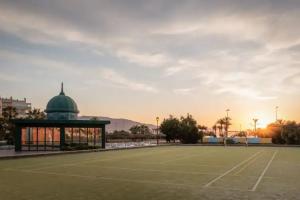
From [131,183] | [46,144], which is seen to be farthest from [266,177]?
[46,144]

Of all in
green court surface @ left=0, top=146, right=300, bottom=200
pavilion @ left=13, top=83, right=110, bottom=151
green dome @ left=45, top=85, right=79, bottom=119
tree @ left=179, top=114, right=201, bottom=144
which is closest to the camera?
green court surface @ left=0, top=146, right=300, bottom=200

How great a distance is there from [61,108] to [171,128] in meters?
42.7

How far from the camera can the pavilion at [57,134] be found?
1859 inches

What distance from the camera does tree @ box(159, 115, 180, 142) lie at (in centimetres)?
9350

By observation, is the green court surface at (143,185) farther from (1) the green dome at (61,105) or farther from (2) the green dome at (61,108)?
(1) the green dome at (61,105)

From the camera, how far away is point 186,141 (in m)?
92.2

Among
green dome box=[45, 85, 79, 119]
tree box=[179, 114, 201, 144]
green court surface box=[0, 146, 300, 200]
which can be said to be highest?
green dome box=[45, 85, 79, 119]

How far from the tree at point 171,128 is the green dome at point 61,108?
132 ft

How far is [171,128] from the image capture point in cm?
9419

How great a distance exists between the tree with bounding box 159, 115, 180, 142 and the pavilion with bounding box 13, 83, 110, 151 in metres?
41.3

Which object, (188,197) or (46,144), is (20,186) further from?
(46,144)

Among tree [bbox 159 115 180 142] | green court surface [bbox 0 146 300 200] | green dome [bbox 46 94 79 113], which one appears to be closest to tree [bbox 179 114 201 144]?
tree [bbox 159 115 180 142]

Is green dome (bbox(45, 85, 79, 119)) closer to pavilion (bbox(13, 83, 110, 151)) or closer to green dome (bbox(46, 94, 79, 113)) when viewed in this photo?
green dome (bbox(46, 94, 79, 113))

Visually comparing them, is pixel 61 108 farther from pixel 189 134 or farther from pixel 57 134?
pixel 189 134
